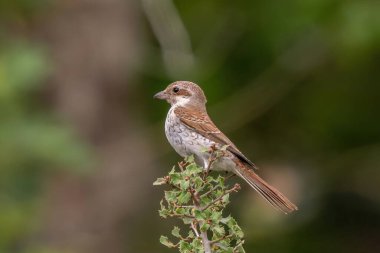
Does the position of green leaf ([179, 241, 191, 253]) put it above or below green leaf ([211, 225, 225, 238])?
below

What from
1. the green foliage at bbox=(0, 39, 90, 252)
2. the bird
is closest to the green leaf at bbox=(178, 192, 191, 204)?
the bird

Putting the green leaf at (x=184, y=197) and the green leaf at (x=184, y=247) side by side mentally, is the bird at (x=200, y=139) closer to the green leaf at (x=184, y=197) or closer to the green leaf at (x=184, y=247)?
the green leaf at (x=184, y=197)

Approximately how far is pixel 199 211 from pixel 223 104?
8.71 metres

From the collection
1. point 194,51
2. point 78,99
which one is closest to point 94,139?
point 78,99

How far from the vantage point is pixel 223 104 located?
1332 cm

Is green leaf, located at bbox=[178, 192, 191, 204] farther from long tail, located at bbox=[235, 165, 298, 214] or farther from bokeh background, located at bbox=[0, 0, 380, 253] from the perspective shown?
bokeh background, located at bbox=[0, 0, 380, 253]

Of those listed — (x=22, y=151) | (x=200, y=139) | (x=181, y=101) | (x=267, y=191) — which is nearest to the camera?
(x=267, y=191)

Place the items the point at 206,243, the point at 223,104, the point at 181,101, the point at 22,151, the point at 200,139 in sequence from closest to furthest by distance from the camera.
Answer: the point at 206,243, the point at 200,139, the point at 181,101, the point at 22,151, the point at 223,104

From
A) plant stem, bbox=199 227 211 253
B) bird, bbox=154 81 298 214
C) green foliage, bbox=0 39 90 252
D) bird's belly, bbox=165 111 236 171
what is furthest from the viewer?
green foliage, bbox=0 39 90 252

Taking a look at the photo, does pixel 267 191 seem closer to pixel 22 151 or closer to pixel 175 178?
pixel 175 178

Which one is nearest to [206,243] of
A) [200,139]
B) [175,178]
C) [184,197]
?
[184,197]

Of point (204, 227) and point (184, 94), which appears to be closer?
point (204, 227)

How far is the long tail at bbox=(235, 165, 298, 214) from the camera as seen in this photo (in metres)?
6.18

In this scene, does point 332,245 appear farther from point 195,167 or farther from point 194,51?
point 195,167
